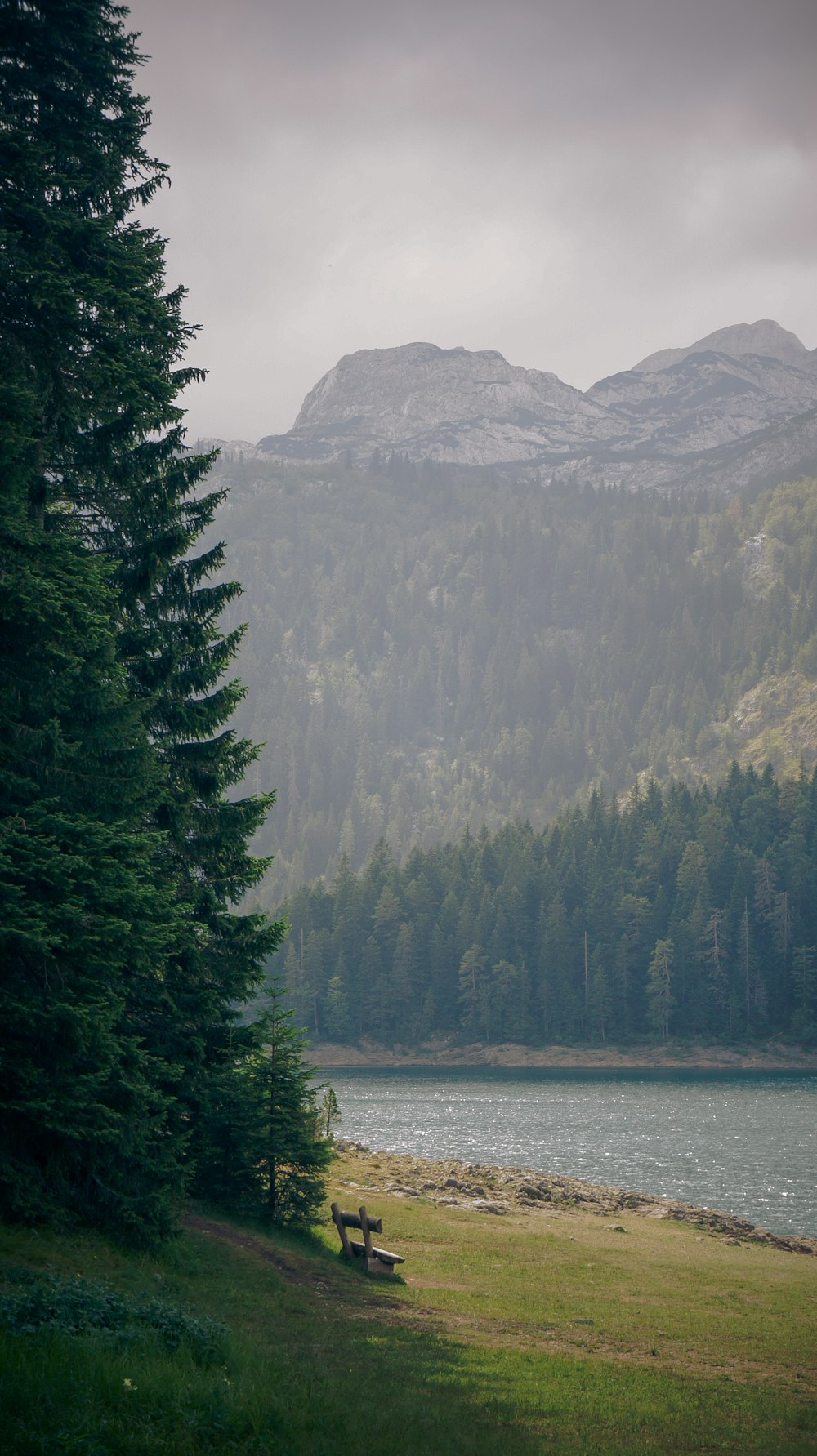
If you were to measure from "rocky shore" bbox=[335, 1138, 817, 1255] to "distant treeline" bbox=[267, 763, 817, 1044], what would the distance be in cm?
10488

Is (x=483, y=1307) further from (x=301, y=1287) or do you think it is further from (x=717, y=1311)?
(x=717, y=1311)

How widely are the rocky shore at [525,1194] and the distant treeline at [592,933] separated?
10488cm

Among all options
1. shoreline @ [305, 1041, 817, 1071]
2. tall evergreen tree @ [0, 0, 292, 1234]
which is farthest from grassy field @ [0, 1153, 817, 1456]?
shoreline @ [305, 1041, 817, 1071]

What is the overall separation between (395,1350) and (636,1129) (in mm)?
63946

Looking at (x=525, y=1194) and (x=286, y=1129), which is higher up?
(x=286, y=1129)

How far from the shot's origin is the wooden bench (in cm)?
2777

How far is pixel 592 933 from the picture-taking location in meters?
173

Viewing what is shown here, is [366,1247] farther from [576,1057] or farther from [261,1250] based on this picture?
[576,1057]

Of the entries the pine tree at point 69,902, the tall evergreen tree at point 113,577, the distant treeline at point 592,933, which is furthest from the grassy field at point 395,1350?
the distant treeline at point 592,933

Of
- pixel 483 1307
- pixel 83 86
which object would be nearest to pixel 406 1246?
pixel 483 1307

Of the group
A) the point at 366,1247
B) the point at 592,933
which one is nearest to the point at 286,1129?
the point at 366,1247

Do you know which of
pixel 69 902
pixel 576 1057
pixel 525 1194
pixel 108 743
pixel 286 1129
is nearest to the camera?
pixel 69 902

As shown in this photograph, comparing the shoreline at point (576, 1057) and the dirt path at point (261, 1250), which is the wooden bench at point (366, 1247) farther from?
the shoreline at point (576, 1057)

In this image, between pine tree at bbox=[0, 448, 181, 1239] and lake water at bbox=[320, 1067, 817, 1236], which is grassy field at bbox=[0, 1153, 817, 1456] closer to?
pine tree at bbox=[0, 448, 181, 1239]
